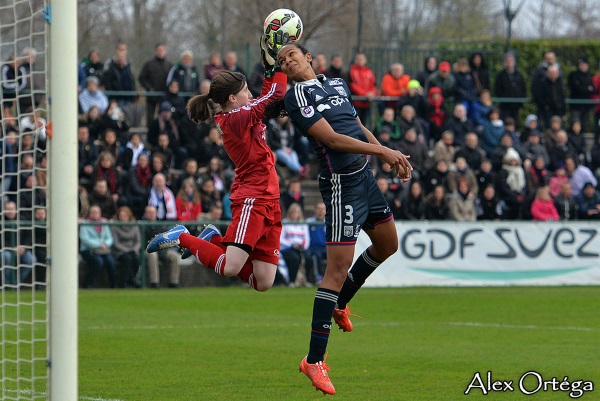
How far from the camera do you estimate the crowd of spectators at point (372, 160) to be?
20562 millimetres

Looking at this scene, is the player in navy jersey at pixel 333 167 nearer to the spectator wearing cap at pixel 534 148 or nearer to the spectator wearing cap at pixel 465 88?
the spectator wearing cap at pixel 534 148

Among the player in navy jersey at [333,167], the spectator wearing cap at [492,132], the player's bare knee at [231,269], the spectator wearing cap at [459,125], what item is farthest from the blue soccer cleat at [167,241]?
the spectator wearing cap at [492,132]

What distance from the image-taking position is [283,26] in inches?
355

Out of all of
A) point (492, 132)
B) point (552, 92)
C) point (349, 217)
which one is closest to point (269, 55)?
point (349, 217)

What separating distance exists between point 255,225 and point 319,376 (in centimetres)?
152

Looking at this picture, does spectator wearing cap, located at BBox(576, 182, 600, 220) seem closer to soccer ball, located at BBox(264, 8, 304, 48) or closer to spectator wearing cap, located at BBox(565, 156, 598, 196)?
spectator wearing cap, located at BBox(565, 156, 598, 196)

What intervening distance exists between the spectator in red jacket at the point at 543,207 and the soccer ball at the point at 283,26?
47.0 ft

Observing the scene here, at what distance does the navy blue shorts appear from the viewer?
28.3ft

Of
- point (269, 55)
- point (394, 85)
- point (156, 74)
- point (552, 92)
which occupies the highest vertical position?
point (156, 74)

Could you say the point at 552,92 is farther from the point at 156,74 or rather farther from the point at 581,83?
the point at 156,74

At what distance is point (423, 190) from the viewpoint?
22.2 meters

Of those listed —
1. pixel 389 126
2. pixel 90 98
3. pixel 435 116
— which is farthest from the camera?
pixel 435 116

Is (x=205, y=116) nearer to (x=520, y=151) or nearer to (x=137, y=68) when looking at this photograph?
(x=520, y=151)

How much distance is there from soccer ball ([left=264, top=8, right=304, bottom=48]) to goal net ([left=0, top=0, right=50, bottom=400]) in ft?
6.15
